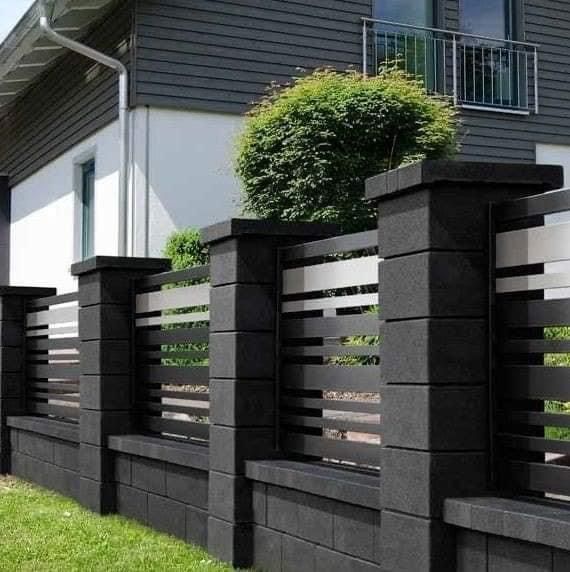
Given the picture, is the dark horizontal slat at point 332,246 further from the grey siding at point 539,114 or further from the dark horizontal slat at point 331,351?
the grey siding at point 539,114

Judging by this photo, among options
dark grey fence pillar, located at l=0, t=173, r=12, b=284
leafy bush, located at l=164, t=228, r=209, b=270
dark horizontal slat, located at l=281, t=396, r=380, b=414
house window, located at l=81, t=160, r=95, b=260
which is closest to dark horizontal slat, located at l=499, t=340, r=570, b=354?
dark horizontal slat, located at l=281, t=396, r=380, b=414

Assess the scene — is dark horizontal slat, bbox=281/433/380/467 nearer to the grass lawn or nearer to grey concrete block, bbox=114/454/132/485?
the grass lawn

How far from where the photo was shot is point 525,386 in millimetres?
4008

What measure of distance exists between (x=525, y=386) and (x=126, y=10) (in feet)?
35.1

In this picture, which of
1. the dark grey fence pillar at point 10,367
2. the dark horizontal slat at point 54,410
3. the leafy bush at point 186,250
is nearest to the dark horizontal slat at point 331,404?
the dark horizontal slat at point 54,410

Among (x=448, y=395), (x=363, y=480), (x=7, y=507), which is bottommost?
(x=7, y=507)

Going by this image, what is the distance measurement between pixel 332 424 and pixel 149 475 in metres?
2.02

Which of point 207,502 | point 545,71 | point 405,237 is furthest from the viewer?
point 545,71

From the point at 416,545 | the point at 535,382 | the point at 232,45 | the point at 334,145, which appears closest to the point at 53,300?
the point at 334,145

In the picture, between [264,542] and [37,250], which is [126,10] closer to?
[37,250]

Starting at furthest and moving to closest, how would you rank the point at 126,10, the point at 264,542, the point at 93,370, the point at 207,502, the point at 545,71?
the point at 545,71 < the point at 126,10 < the point at 93,370 < the point at 207,502 < the point at 264,542

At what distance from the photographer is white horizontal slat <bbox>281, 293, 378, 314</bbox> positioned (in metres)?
4.93

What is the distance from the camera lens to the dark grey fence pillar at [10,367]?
386 inches

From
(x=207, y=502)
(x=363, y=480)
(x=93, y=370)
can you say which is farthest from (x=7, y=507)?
(x=363, y=480)
